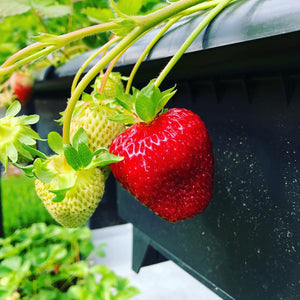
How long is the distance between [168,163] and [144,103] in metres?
0.06

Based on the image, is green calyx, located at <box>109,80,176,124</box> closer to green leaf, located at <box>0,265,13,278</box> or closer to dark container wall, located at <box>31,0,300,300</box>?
dark container wall, located at <box>31,0,300,300</box>

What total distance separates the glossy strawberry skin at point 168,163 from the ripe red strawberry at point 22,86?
710 mm

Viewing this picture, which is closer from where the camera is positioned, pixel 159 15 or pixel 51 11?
pixel 159 15

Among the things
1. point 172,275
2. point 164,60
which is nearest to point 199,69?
point 164,60

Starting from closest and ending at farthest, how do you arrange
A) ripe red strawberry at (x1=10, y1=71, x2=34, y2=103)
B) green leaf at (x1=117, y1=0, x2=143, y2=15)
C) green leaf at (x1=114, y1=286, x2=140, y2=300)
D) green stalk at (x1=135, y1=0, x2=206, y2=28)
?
green stalk at (x1=135, y1=0, x2=206, y2=28) < green leaf at (x1=117, y1=0, x2=143, y2=15) < ripe red strawberry at (x1=10, y1=71, x2=34, y2=103) < green leaf at (x1=114, y1=286, x2=140, y2=300)

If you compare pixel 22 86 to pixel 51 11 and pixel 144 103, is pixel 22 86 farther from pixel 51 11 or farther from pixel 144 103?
pixel 144 103

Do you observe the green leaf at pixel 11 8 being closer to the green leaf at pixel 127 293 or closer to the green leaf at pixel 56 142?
the green leaf at pixel 56 142

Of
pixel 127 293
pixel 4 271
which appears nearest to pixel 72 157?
pixel 127 293

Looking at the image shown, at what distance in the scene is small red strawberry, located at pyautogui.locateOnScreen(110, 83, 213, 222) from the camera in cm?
36

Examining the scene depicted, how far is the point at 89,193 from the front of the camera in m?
0.38

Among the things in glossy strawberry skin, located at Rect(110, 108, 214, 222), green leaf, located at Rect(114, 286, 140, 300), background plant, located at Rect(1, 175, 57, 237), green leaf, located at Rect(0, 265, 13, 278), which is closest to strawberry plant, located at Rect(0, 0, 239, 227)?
glossy strawberry skin, located at Rect(110, 108, 214, 222)

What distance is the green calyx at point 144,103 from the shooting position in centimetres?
34

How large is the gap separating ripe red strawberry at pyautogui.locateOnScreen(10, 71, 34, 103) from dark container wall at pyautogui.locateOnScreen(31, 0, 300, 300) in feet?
1.76

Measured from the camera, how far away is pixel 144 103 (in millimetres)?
344
